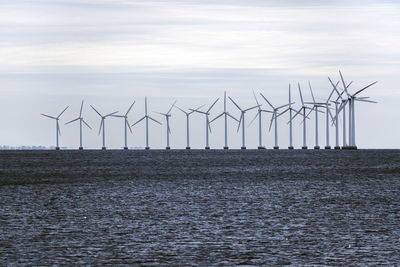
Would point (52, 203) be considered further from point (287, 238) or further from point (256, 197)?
point (287, 238)

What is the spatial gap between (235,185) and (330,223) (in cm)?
4283

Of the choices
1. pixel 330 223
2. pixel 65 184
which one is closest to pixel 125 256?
pixel 330 223

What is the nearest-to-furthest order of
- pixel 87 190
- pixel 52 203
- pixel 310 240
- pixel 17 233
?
pixel 310 240, pixel 17 233, pixel 52 203, pixel 87 190

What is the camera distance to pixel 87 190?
3403 inches

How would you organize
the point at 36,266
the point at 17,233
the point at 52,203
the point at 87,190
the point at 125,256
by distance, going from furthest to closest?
the point at 87,190 < the point at 52,203 < the point at 17,233 < the point at 125,256 < the point at 36,266

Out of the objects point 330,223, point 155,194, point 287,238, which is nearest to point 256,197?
point 155,194

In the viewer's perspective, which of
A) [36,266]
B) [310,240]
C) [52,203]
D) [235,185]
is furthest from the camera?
[235,185]

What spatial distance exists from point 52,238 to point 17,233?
310 cm

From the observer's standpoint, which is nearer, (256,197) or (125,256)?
(125,256)

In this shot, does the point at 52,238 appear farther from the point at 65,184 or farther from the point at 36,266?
the point at 65,184

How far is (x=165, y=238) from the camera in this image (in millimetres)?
44094

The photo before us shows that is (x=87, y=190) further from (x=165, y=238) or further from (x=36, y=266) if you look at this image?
(x=36, y=266)

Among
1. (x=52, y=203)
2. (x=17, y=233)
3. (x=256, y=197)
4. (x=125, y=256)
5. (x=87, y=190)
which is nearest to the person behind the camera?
(x=125, y=256)

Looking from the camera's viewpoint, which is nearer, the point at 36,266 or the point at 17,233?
the point at 36,266
